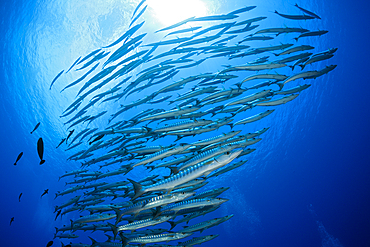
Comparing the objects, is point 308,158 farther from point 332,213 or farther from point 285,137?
point 332,213

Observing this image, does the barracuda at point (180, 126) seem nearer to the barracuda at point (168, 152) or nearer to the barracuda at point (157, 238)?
the barracuda at point (168, 152)

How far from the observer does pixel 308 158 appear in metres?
33.6

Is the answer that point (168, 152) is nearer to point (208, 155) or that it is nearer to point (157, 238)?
point (208, 155)

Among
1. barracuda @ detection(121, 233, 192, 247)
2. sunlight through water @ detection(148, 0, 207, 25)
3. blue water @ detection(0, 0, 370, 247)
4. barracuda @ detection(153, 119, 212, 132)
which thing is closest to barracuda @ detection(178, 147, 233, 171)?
barracuda @ detection(153, 119, 212, 132)

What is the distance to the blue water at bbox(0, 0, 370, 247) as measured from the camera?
12.8 metres

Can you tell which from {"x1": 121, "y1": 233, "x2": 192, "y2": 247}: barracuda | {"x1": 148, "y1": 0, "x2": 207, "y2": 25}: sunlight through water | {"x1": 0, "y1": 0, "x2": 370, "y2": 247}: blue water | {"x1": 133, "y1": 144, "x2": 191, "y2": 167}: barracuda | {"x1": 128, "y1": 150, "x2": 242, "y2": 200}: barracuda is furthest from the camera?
{"x1": 0, "y1": 0, "x2": 370, "y2": 247}: blue water

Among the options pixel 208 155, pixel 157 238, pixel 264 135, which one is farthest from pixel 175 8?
pixel 264 135

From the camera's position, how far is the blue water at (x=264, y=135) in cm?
1279

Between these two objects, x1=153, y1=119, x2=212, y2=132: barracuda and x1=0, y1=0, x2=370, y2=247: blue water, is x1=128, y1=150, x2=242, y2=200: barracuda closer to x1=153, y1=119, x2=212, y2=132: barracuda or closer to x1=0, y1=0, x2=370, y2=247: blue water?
x1=153, y1=119, x2=212, y2=132: barracuda

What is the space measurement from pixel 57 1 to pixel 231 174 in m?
31.0

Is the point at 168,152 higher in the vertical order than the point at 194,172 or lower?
higher

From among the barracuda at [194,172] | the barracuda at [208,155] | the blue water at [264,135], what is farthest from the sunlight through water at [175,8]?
the barracuda at [194,172]

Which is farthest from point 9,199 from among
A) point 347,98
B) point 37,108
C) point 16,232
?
point 347,98

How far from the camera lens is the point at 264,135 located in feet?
80.3
